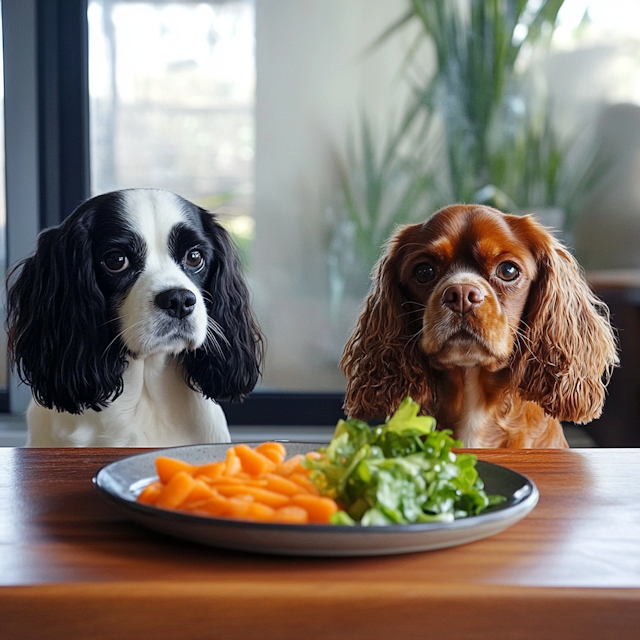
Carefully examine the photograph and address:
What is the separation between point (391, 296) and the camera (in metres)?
1.92

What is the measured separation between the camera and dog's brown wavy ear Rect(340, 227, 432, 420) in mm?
1852

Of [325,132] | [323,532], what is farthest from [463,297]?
[325,132]

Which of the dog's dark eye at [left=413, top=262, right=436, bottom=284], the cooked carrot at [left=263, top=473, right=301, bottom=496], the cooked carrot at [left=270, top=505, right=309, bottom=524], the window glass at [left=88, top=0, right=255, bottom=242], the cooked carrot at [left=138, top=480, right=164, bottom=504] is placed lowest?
the cooked carrot at [left=138, top=480, right=164, bottom=504]

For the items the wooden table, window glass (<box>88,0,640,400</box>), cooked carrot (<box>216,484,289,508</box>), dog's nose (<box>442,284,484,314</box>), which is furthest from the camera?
window glass (<box>88,0,640,400</box>)

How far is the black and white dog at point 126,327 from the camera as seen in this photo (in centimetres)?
173

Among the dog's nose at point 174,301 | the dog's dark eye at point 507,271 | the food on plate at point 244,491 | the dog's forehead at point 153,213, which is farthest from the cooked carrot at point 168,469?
the dog's dark eye at point 507,271

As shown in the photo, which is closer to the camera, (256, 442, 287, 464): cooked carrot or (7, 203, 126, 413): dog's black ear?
(256, 442, 287, 464): cooked carrot

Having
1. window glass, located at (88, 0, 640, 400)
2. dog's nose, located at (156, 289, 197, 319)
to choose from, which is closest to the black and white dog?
dog's nose, located at (156, 289, 197, 319)

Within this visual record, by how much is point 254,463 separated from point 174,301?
0.77 m

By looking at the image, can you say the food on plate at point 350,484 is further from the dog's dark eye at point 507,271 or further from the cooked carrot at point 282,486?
the dog's dark eye at point 507,271

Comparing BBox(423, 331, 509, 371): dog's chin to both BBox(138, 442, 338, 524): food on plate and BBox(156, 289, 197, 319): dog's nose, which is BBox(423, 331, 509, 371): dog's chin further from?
BBox(138, 442, 338, 524): food on plate

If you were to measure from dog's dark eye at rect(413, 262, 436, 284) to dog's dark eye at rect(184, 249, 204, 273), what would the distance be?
0.49 m

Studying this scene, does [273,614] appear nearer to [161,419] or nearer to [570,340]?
[161,419]

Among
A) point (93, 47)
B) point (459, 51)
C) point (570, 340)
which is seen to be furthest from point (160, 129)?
point (570, 340)
